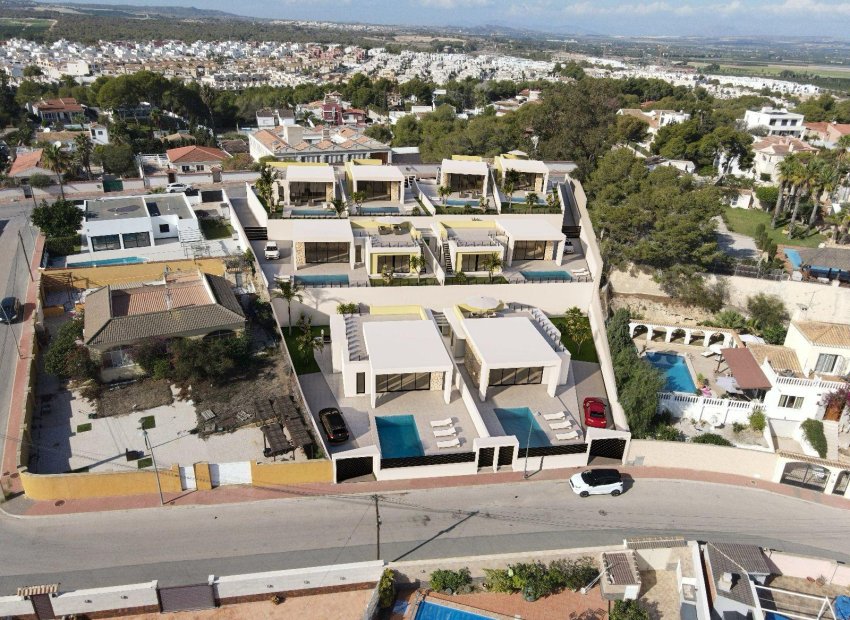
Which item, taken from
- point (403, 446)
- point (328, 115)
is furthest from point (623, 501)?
point (328, 115)

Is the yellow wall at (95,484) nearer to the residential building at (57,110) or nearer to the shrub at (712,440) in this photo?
the shrub at (712,440)

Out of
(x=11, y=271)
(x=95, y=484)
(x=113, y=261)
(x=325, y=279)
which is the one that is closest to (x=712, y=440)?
(x=325, y=279)

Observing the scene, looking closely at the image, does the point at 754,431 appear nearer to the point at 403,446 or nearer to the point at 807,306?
the point at 807,306

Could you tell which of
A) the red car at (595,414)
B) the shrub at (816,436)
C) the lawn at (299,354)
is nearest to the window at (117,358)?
the lawn at (299,354)

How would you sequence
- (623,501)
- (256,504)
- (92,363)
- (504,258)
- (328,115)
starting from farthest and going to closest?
1. (328,115)
2. (504,258)
3. (92,363)
4. (623,501)
5. (256,504)

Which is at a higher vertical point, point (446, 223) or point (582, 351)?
point (446, 223)

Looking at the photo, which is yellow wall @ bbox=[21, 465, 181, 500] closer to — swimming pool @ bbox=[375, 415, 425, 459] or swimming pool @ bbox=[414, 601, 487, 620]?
swimming pool @ bbox=[375, 415, 425, 459]
